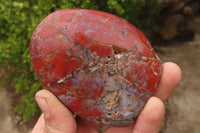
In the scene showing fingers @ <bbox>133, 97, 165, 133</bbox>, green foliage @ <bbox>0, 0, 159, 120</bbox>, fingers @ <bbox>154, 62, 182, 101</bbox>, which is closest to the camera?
fingers @ <bbox>133, 97, 165, 133</bbox>

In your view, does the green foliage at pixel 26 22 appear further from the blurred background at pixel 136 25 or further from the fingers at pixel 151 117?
the fingers at pixel 151 117

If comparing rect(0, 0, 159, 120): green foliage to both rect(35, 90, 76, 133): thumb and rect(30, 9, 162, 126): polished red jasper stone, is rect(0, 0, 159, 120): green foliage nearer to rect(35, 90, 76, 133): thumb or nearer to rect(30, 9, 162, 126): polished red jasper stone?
rect(30, 9, 162, 126): polished red jasper stone

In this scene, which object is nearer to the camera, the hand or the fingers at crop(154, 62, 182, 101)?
the hand

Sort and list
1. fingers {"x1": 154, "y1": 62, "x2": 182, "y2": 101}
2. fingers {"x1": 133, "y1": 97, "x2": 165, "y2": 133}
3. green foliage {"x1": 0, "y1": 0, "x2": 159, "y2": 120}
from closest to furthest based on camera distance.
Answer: fingers {"x1": 133, "y1": 97, "x2": 165, "y2": 133}
fingers {"x1": 154, "y1": 62, "x2": 182, "y2": 101}
green foliage {"x1": 0, "y1": 0, "x2": 159, "y2": 120}

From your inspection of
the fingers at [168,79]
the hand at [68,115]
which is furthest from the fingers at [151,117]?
the fingers at [168,79]

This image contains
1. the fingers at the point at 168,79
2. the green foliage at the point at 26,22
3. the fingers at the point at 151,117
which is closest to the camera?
the fingers at the point at 151,117

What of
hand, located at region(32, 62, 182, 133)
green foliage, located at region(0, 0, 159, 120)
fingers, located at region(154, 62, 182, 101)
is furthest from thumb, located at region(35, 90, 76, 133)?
green foliage, located at region(0, 0, 159, 120)

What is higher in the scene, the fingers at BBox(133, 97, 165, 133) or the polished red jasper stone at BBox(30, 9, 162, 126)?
the polished red jasper stone at BBox(30, 9, 162, 126)
